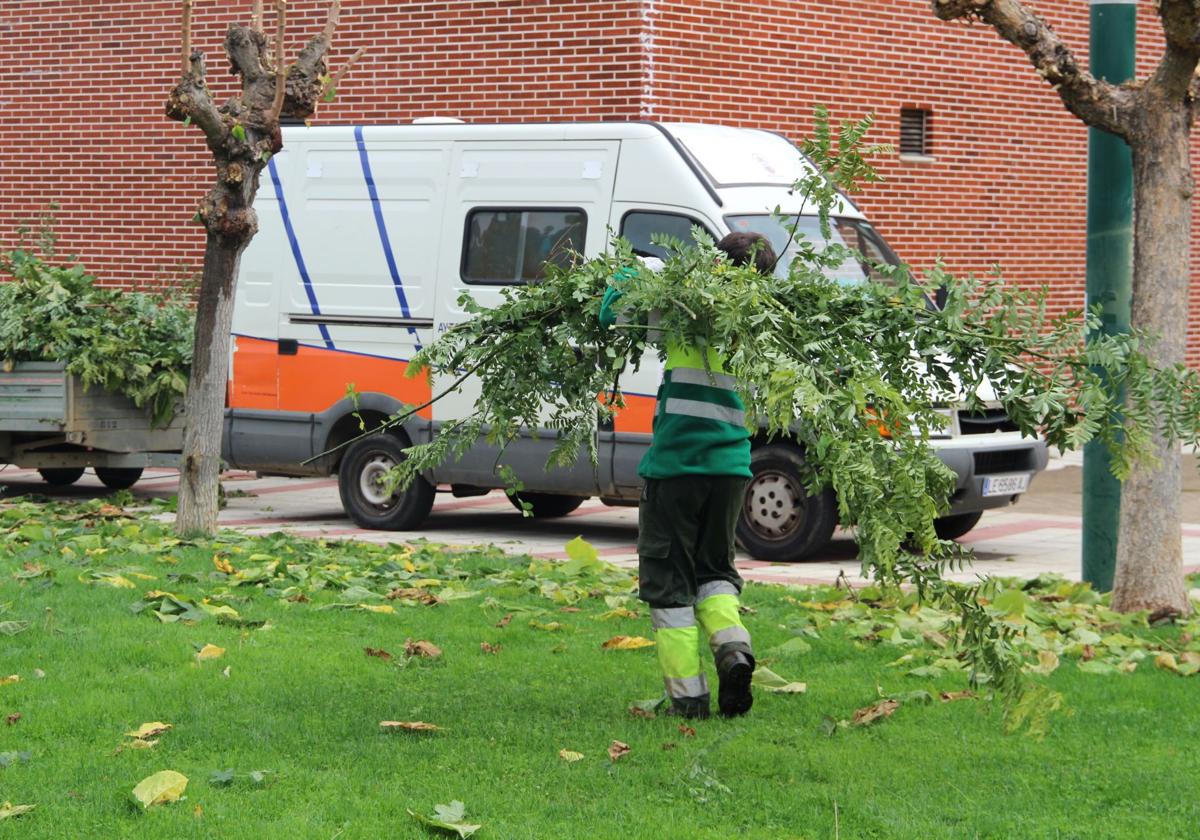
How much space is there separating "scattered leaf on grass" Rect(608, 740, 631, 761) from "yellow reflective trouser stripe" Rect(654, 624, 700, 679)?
0.45 metres

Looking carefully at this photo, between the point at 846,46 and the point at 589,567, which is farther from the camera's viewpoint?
the point at 846,46

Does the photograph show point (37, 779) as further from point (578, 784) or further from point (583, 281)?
point (583, 281)

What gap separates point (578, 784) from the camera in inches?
210

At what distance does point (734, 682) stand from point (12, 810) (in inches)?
96.3

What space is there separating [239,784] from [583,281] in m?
2.06

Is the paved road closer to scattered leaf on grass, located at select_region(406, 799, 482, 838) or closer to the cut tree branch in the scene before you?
the cut tree branch

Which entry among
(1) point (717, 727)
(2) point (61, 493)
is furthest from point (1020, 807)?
(2) point (61, 493)

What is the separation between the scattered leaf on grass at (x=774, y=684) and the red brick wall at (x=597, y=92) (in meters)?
9.21

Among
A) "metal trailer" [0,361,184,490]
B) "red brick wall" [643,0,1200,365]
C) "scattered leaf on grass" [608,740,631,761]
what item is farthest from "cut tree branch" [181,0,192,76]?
"red brick wall" [643,0,1200,365]

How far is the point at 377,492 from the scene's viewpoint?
12648mm

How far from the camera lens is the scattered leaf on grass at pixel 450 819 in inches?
189

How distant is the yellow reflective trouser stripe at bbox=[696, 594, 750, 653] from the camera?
6176mm

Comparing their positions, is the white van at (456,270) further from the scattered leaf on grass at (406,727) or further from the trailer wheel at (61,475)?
the scattered leaf on grass at (406,727)

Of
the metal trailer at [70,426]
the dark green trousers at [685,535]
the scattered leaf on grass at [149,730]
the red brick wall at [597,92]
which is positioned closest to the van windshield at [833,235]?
the red brick wall at [597,92]
